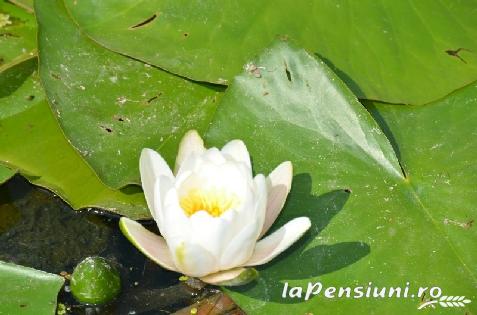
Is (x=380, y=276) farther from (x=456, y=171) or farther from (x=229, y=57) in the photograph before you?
(x=229, y=57)

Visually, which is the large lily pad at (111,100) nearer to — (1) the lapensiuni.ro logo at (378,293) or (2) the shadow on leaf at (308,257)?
(2) the shadow on leaf at (308,257)

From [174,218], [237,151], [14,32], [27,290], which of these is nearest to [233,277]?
[174,218]

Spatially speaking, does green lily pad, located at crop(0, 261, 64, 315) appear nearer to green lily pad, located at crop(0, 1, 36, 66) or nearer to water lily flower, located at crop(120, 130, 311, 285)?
water lily flower, located at crop(120, 130, 311, 285)

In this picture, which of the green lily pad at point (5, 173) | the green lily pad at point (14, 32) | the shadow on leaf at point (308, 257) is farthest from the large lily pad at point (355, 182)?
the green lily pad at point (14, 32)

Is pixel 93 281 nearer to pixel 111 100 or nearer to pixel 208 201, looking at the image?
pixel 208 201

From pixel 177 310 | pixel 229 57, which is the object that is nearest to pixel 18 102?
pixel 229 57

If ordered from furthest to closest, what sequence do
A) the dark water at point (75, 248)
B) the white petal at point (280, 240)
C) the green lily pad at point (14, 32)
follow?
the green lily pad at point (14, 32), the dark water at point (75, 248), the white petal at point (280, 240)

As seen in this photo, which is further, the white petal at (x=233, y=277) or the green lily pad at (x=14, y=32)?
the green lily pad at (x=14, y=32)
